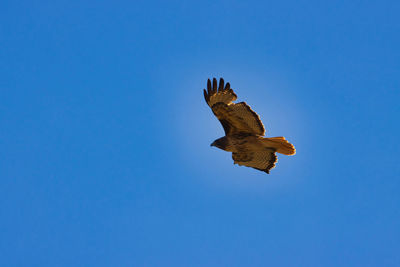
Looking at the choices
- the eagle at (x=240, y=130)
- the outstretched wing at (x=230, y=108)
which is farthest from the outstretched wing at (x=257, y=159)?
the outstretched wing at (x=230, y=108)

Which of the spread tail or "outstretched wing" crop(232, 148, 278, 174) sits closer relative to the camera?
the spread tail

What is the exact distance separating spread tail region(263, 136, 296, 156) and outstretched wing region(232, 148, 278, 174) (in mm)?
446

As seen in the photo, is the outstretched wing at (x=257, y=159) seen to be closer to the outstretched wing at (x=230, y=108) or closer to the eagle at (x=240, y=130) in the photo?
the eagle at (x=240, y=130)

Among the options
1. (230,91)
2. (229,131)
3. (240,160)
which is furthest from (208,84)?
(240,160)

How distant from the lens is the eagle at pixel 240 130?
904 cm

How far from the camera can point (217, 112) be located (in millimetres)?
9250

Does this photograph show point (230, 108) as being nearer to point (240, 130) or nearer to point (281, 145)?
point (240, 130)

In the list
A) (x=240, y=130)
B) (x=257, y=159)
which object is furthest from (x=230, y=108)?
(x=257, y=159)

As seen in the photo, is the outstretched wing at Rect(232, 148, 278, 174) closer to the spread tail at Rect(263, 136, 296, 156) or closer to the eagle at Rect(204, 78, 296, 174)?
the eagle at Rect(204, 78, 296, 174)

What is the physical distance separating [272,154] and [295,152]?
795 millimetres

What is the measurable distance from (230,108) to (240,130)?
645mm

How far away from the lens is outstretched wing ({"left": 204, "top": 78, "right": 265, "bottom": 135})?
29.6ft

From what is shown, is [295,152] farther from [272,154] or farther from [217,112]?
[217,112]

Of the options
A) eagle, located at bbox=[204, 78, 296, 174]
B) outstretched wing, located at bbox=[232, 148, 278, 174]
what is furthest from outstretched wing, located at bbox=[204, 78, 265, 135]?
outstretched wing, located at bbox=[232, 148, 278, 174]
